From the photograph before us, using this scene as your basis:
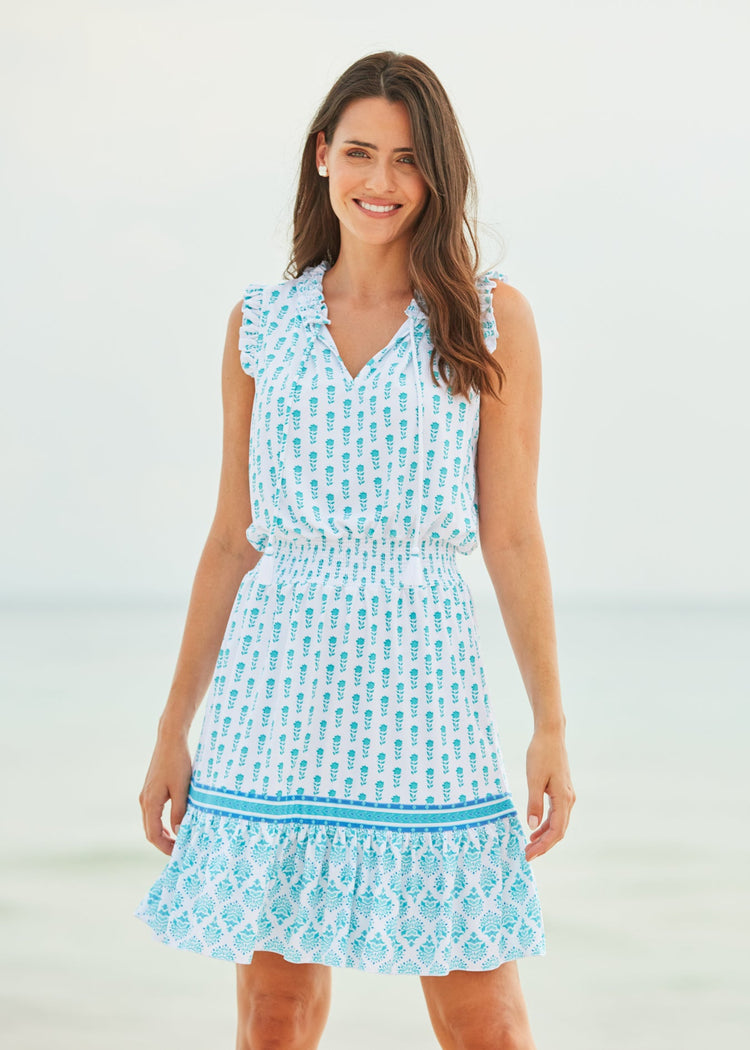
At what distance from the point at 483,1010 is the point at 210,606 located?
643 millimetres

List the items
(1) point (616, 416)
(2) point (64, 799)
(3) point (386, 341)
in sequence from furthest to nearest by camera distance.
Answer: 1. (1) point (616, 416)
2. (2) point (64, 799)
3. (3) point (386, 341)

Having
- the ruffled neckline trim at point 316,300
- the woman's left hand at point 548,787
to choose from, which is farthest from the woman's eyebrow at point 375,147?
the woman's left hand at point 548,787

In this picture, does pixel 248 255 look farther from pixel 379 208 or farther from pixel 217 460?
pixel 379 208

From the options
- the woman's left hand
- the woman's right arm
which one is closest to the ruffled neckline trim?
the woman's right arm

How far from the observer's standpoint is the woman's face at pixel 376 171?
5.72ft

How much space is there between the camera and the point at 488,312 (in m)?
1.76

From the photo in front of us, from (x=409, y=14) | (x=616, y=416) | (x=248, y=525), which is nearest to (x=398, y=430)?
(x=248, y=525)

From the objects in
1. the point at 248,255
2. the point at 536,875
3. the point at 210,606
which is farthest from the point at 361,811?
the point at 248,255

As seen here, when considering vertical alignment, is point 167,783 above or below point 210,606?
below

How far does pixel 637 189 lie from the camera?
12102mm

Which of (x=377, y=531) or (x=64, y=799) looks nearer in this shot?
(x=377, y=531)

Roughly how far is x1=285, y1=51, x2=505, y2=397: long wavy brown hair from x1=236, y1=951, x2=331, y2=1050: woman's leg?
0.77m

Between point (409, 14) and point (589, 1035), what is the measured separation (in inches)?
304

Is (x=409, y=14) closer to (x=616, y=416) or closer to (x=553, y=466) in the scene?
(x=616, y=416)
